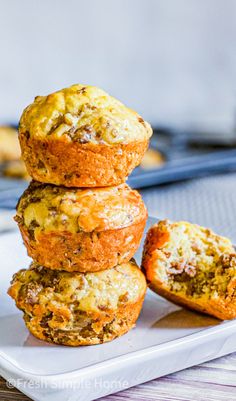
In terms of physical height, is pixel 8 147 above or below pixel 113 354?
below

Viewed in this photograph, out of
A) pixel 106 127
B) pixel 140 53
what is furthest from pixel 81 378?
pixel 140 53

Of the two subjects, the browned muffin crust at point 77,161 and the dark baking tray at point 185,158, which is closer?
the browned muffin crust at point 77,161

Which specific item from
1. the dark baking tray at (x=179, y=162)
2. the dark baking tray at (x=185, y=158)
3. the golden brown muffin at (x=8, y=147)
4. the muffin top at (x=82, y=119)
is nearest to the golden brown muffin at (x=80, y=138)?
the muffin top at (x=82, y=119)

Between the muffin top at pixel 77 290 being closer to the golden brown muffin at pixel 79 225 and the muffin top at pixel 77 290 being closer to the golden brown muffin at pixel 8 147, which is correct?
the golden brown muffin at pixel 79 225

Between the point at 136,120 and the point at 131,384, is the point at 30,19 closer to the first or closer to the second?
the point at 136,120

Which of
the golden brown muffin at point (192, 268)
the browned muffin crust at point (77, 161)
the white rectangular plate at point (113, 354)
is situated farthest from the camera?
the golden brown muffin at point (192, 268)

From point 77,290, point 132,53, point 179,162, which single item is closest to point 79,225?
point 77,290

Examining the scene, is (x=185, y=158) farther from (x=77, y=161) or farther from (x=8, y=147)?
(x=77, y=161)
